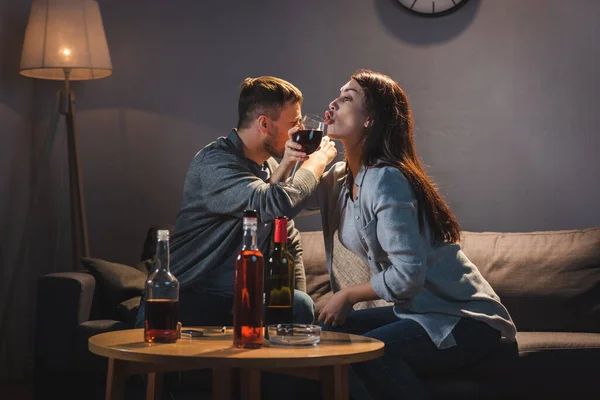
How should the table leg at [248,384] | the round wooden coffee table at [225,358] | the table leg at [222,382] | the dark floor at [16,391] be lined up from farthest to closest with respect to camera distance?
the dark floor at [16,391] → the table leg at [248,384] → the table leg at [222,382] → the round wooden coffee table at [225,358]

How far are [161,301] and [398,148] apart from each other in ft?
2.74

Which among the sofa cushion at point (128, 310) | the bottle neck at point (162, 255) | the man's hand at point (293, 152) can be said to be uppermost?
the man's hand at point (293, 152)

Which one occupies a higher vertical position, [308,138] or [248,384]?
[308,138]

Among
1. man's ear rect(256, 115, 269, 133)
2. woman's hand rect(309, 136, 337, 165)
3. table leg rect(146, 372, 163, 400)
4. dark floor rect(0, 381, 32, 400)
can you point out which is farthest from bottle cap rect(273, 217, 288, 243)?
dark floor rect(0, 381, 32, 400)

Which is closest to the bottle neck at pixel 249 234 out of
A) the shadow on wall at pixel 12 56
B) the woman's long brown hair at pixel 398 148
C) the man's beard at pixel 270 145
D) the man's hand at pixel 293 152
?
the woman's long brown hair at pixel 398 148

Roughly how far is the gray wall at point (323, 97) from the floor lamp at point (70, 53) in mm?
250

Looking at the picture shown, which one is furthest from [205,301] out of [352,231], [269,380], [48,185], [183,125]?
[48,185]

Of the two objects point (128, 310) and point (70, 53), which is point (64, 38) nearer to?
point (70, 53)

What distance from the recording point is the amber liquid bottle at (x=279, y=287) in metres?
1.83

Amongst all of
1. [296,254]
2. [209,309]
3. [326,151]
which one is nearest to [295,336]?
[209,309]

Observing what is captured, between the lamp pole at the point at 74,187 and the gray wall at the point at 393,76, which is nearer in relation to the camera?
the gray wall at the point at 393,76

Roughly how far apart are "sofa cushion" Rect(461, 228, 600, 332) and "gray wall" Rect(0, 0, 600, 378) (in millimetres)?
479

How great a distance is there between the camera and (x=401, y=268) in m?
1.95

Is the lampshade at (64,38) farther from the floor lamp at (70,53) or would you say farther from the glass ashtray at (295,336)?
Result: the glass ashtray at (295,336)
